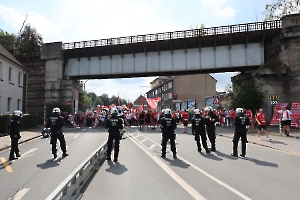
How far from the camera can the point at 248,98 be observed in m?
24.2

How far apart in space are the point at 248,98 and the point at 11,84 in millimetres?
23983

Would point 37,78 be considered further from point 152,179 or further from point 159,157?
point 152,179

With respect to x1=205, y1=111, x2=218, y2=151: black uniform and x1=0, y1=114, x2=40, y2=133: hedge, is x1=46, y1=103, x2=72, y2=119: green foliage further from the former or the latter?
x1=205, y1=111, x2=218, y2=151: black uniform

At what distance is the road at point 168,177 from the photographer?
5.30 metres

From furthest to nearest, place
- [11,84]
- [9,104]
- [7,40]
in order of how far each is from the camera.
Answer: [7,40] → [9,104] → [11,84]


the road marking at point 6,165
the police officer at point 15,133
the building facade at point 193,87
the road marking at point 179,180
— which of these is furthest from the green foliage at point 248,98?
the building facade at point 193,87

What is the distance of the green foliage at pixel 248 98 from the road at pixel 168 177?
15.1 metres

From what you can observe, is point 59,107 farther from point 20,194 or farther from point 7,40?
point 7,40

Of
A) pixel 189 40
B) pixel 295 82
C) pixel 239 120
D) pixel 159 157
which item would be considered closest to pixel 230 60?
pixel 189 40

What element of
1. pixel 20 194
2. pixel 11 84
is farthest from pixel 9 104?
pixel 20 194

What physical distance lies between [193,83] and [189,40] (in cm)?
3895

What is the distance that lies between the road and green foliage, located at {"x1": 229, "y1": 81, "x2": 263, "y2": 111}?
593 inches

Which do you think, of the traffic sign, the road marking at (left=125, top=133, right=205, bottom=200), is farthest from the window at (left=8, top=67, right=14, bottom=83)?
the traffic sign

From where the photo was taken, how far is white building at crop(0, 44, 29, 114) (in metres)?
25.7
